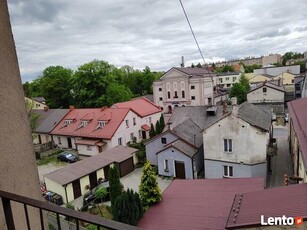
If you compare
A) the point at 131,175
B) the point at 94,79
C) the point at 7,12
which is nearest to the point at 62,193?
the point at 131,175

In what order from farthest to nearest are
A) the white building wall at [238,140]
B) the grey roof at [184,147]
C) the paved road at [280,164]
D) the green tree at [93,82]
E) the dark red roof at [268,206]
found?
the green tree at [93,82], the grey roof at [184,147], the paved road at [280,164], the white building wall at [238,140], the dark red roof at [268,206]

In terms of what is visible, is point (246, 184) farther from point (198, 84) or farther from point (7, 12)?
point (198, 84)

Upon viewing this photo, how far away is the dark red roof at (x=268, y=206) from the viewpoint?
525cm

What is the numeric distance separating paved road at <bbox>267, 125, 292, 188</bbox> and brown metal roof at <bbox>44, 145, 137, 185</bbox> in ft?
31.3

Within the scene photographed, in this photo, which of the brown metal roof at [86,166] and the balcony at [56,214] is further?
the brown metal roof at [86,166]

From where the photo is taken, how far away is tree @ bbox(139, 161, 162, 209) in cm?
1049

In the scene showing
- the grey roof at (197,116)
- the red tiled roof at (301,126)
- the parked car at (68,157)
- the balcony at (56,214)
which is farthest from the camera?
the parked car at (68,157)

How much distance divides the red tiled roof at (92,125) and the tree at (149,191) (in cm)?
998

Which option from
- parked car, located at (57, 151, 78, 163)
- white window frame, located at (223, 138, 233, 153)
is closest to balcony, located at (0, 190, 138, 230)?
white window frame, located at (223, 138, 233, 153)

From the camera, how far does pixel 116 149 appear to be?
740 inches

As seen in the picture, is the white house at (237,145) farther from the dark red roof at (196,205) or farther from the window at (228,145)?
the dark red roof at (196,205)

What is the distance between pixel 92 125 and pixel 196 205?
15708 millimetres

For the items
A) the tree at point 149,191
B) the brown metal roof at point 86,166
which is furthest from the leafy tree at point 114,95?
the tree at point 149,191

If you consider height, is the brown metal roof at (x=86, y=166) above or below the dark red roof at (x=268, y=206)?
below
